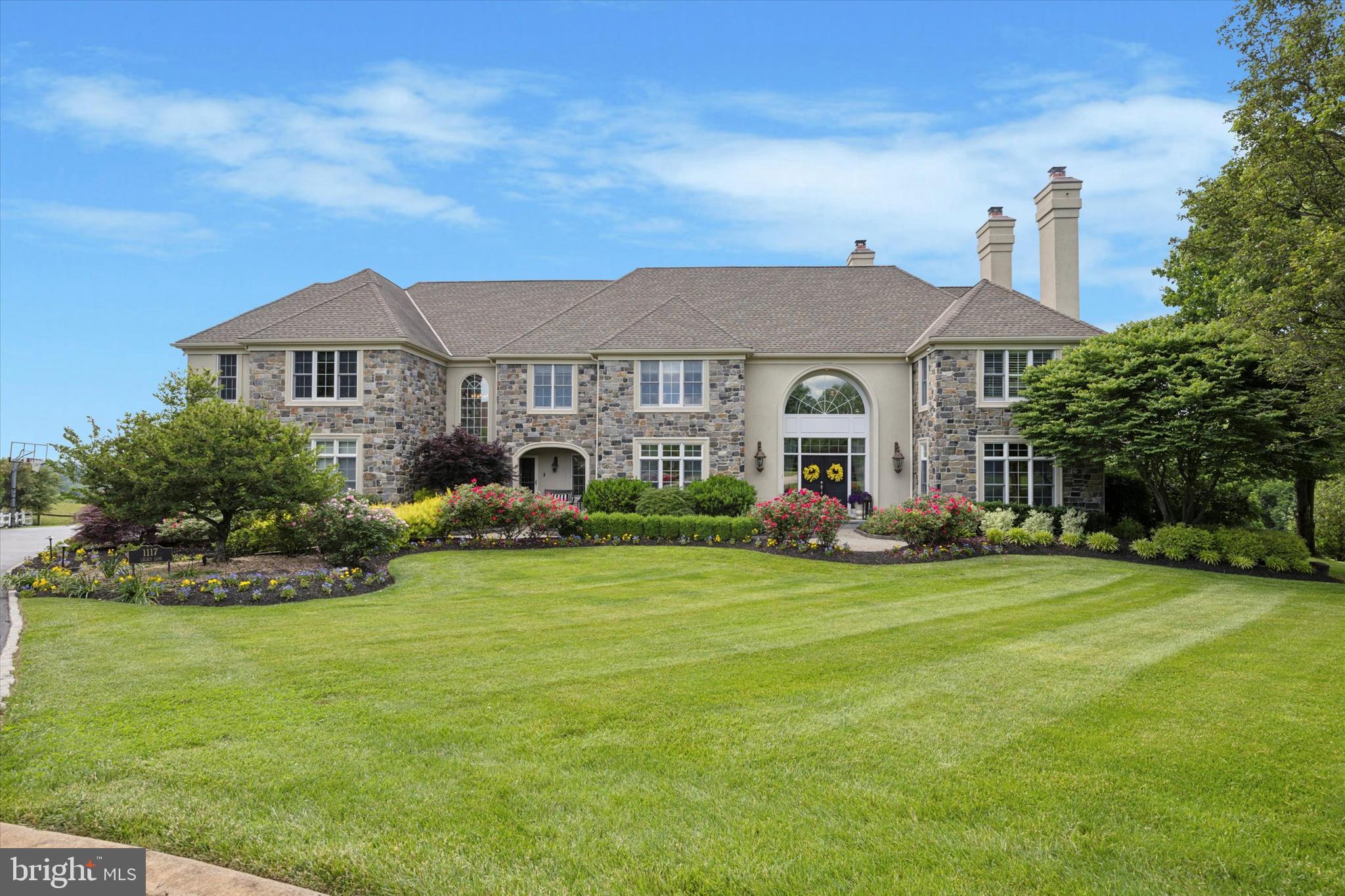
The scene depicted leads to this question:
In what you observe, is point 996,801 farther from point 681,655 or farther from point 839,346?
point 839,346

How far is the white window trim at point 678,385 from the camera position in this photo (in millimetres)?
22859

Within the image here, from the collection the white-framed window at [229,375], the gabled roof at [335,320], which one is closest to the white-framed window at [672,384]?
the gabled roof at [335,320]

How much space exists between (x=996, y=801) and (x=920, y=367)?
20074 millimetres

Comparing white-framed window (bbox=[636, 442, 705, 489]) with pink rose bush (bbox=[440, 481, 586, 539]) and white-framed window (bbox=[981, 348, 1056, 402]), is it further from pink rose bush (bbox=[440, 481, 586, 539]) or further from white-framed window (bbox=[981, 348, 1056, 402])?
white-framed window (bbox=[981, 348, 1056, 402])

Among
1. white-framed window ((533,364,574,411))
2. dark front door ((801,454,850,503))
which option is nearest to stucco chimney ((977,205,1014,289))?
dark front door ((801,454,850,503))

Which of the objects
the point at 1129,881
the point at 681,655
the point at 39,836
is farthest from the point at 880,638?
the point at 39,836

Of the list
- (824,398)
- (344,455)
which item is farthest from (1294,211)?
(344,455)

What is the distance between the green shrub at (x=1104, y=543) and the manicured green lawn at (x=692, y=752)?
8.23 m

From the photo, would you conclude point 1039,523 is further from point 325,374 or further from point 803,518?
point 325,374

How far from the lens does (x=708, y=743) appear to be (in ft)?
15.9

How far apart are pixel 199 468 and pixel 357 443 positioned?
900 cm

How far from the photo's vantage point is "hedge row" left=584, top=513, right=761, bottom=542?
58.9 ft

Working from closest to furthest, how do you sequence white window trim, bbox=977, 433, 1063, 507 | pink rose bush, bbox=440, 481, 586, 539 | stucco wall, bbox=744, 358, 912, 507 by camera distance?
pink rose bush, bbox=440, 481, 586, 539 → white window trim, bbox=977, 433, 1063, 507 → stucco wall, bbox=744, 358, 912, 507

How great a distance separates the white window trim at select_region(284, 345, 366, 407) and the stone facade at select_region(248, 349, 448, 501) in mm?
43
